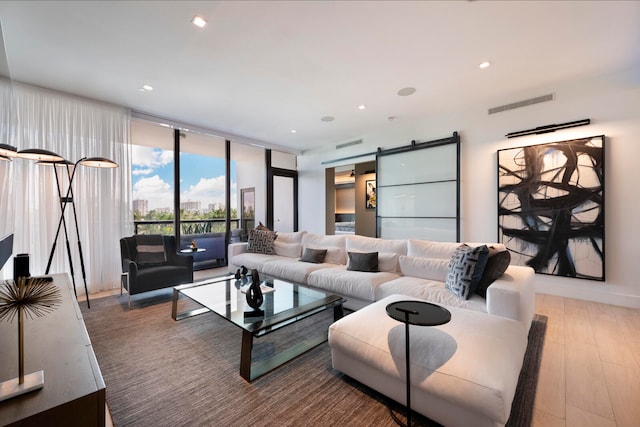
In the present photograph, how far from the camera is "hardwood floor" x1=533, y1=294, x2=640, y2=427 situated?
1534 mm

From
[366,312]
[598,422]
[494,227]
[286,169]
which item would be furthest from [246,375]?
[286,169]

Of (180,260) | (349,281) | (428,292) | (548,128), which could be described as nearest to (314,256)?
(349,281)

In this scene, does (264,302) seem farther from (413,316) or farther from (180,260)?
(180,260)

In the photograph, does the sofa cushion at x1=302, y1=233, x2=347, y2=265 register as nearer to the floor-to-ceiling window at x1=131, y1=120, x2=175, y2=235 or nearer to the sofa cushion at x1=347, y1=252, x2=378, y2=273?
the sofa cushion at x1=347, y1=252, x2=378, y2=273

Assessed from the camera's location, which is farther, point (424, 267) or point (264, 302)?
point (424, 267)

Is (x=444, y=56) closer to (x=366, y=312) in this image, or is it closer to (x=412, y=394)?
(x=366, y=312)

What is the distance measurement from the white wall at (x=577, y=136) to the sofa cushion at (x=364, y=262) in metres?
2.17

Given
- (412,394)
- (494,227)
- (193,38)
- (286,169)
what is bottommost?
(412,394)

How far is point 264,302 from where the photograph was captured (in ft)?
8.33

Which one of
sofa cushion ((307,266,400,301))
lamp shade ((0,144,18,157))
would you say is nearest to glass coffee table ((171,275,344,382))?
sofa cushion ((307,266,400,301))

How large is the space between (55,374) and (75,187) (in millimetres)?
3905

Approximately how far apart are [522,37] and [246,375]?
155 inches

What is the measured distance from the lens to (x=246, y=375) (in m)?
1.87

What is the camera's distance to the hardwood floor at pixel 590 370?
1.53 metres
